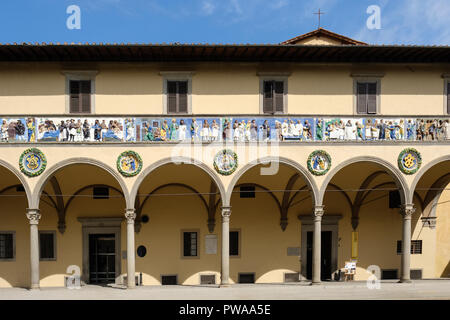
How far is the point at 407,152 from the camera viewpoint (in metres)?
11.6

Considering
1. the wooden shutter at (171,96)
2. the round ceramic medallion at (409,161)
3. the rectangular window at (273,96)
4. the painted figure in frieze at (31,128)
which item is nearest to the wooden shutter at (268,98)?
the rectangular window at (273,96)

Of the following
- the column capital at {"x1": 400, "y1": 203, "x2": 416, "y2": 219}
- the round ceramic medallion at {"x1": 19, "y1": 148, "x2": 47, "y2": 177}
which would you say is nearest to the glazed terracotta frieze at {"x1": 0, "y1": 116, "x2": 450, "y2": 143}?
the round ceramic medallion at {"x1": 19, "y1": 148, "x2": 47, "y2": 177}

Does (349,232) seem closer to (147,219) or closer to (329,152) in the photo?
(329,152)

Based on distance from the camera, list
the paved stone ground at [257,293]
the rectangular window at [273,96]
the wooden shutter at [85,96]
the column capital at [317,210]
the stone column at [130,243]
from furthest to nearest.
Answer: the rectangular window at [273,96] < the wooden shutter at [85,96] < the column capital at [317,210] < the stone column at [130,243] < the paved stone ground at [257,293]

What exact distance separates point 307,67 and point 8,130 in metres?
10.5

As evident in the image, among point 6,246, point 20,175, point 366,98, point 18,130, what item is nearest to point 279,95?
point 366,98

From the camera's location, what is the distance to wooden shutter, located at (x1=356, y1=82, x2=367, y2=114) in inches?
493

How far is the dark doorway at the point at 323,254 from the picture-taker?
1403cm

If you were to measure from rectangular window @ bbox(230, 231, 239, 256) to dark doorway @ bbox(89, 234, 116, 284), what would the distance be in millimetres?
4737

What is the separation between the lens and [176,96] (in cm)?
1222

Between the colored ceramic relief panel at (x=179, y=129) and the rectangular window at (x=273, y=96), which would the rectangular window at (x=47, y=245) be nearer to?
the colored ceramic relief panel at (x=179, y=129)

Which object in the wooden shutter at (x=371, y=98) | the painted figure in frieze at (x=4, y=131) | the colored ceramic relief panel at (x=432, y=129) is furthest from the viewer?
the wooden shutter at (x=371, y=98)

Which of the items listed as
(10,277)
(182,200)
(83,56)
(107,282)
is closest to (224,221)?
(182,200)

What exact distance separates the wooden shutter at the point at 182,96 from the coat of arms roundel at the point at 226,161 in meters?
2.26
